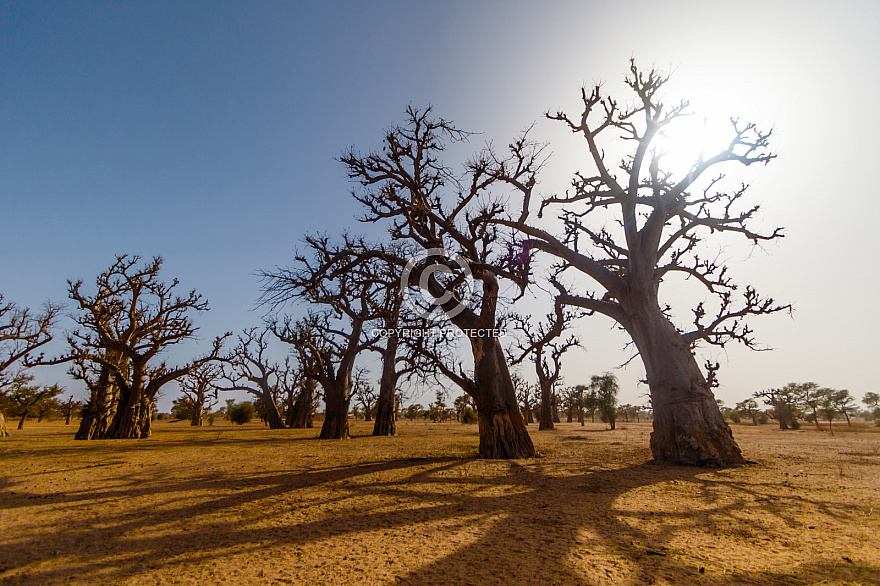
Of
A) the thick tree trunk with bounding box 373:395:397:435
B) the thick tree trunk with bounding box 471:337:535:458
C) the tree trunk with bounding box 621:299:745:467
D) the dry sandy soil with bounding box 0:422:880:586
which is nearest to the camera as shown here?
the dry sandy soil with bounding box 0:422:880:586

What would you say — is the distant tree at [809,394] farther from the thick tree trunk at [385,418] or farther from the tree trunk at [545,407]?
the thick tree trunk at [385,418]

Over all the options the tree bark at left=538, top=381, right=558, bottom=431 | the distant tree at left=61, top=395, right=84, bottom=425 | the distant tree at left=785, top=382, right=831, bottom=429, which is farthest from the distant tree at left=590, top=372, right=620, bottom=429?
the distant tree at left=61, top=395, right=84, bottom=425

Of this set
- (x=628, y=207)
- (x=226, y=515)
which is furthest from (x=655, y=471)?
(x=226, y=515)

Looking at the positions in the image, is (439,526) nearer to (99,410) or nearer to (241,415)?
(99,410)

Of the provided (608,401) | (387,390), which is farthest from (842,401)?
(387,390)

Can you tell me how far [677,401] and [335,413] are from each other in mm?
12642

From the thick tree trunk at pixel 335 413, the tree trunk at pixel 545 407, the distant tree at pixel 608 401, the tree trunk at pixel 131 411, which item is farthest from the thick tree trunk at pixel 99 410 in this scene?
the distant tree at pixel 608 401

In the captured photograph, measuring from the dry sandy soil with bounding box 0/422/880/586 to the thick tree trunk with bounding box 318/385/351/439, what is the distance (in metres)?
9.28

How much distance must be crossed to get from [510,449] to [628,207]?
6.36m

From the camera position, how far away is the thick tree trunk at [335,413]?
53.3ft

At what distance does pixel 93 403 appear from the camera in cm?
1647

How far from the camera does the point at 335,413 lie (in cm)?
1631

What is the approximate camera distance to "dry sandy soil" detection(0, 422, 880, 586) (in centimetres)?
295

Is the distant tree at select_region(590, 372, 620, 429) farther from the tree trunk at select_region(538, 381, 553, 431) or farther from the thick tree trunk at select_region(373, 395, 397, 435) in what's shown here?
the thick tree trunk at select_region(373, 395, 397, 435)
